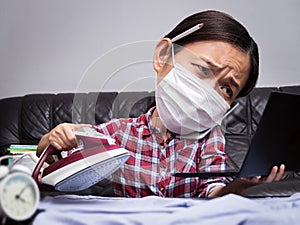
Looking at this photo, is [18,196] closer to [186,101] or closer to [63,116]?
[186,101]

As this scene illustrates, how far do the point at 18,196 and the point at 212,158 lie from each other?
2.22 feet

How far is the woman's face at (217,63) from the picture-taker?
89 cm

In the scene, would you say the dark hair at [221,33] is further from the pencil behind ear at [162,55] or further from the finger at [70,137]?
the finger at [70,137]

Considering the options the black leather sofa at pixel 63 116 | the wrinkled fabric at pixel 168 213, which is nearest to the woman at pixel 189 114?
the wrinkled fabric at pixel 168 213

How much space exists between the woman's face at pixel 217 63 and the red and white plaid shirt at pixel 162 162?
0.18 metres

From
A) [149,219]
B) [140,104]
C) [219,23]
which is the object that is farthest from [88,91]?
[140,104]

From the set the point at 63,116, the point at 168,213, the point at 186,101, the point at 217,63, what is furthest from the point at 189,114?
the point at 63,116

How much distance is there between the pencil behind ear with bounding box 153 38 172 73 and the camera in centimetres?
95

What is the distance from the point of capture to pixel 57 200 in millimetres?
601

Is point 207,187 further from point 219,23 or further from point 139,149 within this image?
point 219,23

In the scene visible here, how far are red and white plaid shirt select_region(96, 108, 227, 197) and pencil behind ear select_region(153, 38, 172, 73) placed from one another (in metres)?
0.18

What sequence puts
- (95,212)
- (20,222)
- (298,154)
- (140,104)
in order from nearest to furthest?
(20,222) → (95,212) → (298,154) → (140,104)

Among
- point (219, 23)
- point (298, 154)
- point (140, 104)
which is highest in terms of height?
point (219, 23)

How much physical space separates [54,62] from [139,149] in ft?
4.74
